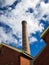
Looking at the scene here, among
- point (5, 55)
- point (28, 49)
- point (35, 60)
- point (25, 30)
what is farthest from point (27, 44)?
point (35, 60)

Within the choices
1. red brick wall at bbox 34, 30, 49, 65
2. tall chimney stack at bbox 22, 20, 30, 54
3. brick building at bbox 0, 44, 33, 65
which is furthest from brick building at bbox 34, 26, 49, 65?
tall chimney stack at bbox 22, 20, 30, 54

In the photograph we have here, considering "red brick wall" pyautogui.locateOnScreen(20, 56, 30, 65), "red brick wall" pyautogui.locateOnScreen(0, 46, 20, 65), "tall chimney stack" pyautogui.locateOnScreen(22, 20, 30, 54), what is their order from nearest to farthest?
"red brick wall" pyautogui.locateOnScreen(20, 56, 30, 65), "red brick wall" pyautogui.locateOnScreen(0, 46, 20, 65), "tall chimney stack" pyautogui.locateOnScreen(22, 20, 30, 54)

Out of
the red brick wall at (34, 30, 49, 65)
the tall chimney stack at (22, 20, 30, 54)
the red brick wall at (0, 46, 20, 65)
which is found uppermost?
the red brick wall at (34, 30, 49, 65)

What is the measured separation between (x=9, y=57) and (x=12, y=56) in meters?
0.63

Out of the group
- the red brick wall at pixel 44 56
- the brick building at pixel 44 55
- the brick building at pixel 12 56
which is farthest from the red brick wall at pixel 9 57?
the red brick wall at pixel 44 56

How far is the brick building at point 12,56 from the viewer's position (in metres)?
25.1

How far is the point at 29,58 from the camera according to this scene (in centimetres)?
2628

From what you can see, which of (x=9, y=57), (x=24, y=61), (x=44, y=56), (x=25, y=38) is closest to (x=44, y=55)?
(x=44, y=56)

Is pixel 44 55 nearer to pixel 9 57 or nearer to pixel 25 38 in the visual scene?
pixel 9 57

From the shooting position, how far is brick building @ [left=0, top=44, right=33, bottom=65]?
25.1 m

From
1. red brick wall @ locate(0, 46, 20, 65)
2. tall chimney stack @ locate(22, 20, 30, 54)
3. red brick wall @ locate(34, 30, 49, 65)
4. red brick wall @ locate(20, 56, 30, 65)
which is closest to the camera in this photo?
red brick wall @ locate(34, 30, 49, 65)

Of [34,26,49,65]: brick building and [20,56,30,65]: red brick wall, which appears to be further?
[20,56,30,65]: red brick wall

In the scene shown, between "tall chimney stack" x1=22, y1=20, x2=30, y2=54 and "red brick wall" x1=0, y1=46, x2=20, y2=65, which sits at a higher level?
"red brick wall" x1=0, y1=46, x2=20, y2=65

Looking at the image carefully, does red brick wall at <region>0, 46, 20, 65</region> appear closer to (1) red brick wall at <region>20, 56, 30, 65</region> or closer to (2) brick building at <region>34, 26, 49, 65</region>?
Result: (1) red brick wall at <region>20, 56, 30, 65</region>
